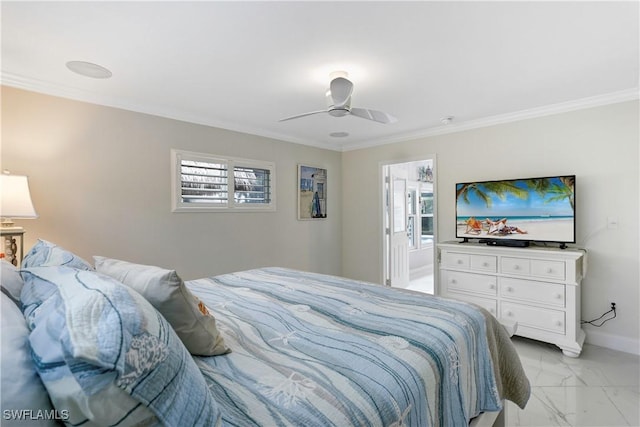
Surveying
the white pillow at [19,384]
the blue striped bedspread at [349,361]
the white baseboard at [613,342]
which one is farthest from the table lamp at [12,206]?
the white baseboard at [613,342]

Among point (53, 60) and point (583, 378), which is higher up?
point (53, 60)

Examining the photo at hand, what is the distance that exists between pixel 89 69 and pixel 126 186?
1.10m

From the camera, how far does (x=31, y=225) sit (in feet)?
8.63

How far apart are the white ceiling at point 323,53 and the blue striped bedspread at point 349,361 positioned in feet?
5.29

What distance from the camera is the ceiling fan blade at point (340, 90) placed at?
228cm

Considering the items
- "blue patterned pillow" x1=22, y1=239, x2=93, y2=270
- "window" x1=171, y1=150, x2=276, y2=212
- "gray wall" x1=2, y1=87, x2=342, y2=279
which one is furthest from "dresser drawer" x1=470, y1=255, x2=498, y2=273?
"blue patterned pillow" x1=22, y1=239, x2=93, y2=270

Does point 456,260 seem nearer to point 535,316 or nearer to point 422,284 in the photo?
point 535,316

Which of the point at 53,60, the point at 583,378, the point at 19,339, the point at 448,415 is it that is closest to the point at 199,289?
the point at 19,339

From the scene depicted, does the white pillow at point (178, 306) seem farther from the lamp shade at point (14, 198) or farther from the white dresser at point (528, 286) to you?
the white dresser at point (528, 286)

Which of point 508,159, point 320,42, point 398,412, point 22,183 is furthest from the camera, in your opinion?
point 508,159

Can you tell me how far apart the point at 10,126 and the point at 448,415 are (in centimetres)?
353

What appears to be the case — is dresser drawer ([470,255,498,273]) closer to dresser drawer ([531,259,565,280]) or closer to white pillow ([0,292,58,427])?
dresser drawer ([531,259,565,280])

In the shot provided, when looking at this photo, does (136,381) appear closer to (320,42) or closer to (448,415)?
(448,415)

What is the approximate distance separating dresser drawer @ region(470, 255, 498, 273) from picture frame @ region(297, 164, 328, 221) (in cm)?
230
